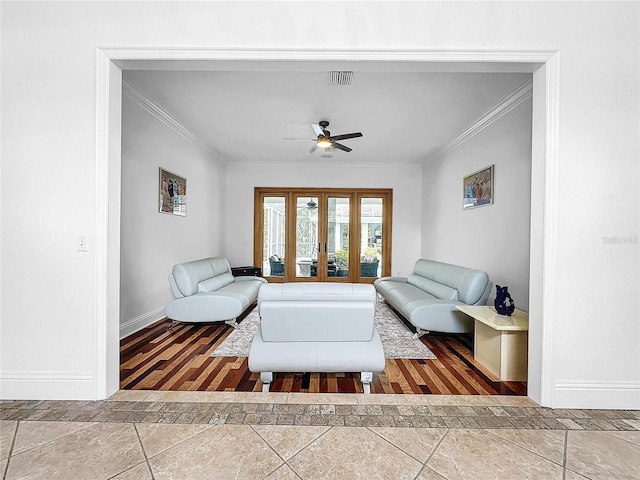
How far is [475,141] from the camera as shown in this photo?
4.55m

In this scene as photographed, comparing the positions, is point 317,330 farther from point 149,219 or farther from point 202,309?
point 149,219

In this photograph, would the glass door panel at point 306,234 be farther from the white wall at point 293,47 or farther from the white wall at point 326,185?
the white wall at point 293,47

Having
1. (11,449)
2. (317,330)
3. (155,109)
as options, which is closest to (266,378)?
(317,330)

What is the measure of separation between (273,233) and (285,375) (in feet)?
15.6

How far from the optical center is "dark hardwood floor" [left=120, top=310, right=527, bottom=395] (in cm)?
238

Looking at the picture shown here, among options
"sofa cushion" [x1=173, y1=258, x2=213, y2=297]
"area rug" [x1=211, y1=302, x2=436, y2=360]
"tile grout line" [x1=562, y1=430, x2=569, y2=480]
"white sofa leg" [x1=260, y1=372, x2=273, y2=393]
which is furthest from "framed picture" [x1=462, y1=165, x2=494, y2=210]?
"sofa cushion" [x1=173, y1=258, x2=213, y2=297]

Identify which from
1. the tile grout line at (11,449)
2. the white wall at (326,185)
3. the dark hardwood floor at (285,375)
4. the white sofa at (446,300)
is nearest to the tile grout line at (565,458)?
the dark hardwood floor at (285,375)

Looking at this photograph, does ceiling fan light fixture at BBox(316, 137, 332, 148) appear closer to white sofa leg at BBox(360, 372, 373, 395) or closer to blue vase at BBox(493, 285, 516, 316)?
blue vase at BBox(493, 285, 516, 316)

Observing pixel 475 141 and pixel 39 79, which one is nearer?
pixel 39 79

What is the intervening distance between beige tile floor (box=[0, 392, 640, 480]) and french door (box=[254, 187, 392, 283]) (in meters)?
5.08

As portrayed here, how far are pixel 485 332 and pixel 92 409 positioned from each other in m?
3.03

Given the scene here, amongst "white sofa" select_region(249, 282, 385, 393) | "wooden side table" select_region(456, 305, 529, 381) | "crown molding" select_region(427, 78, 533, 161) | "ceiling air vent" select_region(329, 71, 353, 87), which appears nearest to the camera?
"white sofa" select_region(249, 282, 385, 393)

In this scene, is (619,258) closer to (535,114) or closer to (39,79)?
(535,114)

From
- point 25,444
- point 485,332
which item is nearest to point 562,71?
point 485,332
